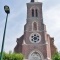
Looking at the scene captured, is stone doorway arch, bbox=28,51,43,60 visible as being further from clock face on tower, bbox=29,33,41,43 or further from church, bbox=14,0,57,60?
clock face on tower, bbox=29,33,41,43

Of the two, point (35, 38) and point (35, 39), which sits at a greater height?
point (35, 38)

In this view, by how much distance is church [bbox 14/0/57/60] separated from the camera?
46.6m

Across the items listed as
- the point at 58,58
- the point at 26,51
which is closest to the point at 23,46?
the point at 26,51

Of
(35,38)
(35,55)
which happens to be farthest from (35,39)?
(35,55)

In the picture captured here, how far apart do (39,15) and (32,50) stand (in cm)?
970

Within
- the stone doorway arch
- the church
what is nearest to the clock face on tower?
the church

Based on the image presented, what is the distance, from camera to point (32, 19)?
5041cm

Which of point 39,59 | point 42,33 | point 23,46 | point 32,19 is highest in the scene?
point 32,19

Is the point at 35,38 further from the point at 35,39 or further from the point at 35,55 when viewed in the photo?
the point at 35,55

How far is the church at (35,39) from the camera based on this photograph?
46.6 meters

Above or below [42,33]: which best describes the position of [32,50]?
below

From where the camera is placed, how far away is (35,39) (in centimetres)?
4809

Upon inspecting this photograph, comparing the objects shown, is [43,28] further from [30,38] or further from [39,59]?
[39,59]

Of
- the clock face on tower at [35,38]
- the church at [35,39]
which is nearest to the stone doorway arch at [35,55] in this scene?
the church at [35,39]
